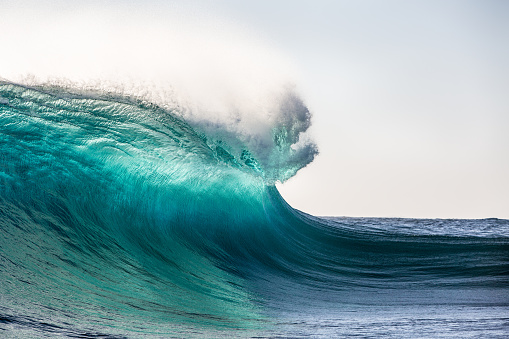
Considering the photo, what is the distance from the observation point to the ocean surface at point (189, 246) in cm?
209

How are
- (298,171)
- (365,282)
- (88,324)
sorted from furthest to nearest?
(298,171)
(365,282)
(88,324)

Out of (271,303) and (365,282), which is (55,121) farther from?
(365,282)

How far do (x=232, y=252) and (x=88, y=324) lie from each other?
2103 millimetres

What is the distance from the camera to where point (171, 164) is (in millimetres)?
4156

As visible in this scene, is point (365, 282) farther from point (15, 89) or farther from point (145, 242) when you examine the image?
point (15, 89)

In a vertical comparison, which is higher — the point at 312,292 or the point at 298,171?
the point at 298,171

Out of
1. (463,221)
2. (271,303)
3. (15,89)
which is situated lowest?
(271,303)

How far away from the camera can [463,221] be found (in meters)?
6.78

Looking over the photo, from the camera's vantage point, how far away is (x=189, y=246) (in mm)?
3672

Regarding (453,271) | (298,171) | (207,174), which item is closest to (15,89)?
(207,174)

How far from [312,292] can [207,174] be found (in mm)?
1480

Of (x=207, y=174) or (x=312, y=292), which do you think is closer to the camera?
(x=312, y=292)

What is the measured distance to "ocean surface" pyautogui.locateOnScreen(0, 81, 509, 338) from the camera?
209 centimetres

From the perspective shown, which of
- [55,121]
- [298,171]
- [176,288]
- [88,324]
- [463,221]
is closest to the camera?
[88,324]
